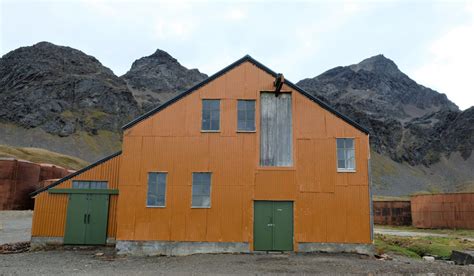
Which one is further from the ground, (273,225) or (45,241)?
(273,225)

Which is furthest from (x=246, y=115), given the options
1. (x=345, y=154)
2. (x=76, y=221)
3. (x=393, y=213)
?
(x=393, y=213)

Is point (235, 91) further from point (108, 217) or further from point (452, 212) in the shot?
point (452, 212)

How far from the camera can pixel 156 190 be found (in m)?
19.8

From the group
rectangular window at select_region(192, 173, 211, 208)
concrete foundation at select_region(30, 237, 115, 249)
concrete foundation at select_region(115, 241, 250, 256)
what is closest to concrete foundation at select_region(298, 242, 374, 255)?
concrete foundation at select_region(115, 241, 250, 256)

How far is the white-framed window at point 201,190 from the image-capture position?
64.2 feet

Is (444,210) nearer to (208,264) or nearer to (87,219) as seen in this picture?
(208,264)

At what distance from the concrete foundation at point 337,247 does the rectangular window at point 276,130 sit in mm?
3932

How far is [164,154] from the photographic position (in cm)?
2012

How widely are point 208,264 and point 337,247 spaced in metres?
6.42

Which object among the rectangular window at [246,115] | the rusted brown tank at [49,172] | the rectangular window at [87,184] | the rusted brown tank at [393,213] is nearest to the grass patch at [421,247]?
the rectangular window at [246,115]

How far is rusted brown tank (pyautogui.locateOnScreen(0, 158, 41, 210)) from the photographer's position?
4834 centimetres

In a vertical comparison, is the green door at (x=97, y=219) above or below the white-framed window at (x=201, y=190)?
below

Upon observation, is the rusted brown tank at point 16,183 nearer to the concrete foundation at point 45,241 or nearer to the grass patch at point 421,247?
the concrete foundation at point 45,241

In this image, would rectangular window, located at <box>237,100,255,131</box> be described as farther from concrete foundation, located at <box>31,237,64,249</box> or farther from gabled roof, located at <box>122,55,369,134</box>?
concrete foundation, located at <box>31,237,64,249</box>
